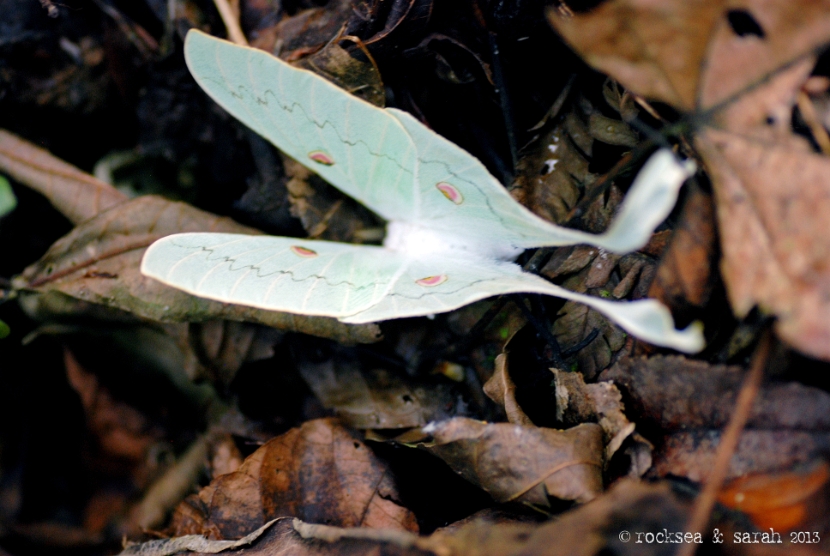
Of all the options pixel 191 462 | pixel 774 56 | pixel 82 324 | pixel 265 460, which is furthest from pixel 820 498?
pixel 82 324

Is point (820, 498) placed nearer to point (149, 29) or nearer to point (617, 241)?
point (617, 241)

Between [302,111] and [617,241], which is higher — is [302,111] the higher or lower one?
the higher one

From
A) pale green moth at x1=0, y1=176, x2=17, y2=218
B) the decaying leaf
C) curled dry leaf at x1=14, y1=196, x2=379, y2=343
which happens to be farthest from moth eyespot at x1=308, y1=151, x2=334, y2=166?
the decaying leaf

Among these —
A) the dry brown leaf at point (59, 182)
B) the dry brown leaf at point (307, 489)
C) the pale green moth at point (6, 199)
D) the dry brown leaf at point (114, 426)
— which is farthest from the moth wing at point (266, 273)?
the dry brown leaf at point (114, 426)

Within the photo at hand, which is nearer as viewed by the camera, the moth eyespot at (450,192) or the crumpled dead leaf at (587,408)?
the crumpled dead leaf at (587,408)

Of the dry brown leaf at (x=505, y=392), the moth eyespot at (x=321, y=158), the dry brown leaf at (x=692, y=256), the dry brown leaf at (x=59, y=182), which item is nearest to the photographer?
the dry brown leaf at (x=692, y=256)

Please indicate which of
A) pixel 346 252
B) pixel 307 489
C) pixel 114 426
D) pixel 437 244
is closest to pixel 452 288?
pixel 437 244

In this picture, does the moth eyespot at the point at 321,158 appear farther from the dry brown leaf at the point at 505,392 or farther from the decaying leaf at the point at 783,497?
the decaying leaf at the point at 783,497
